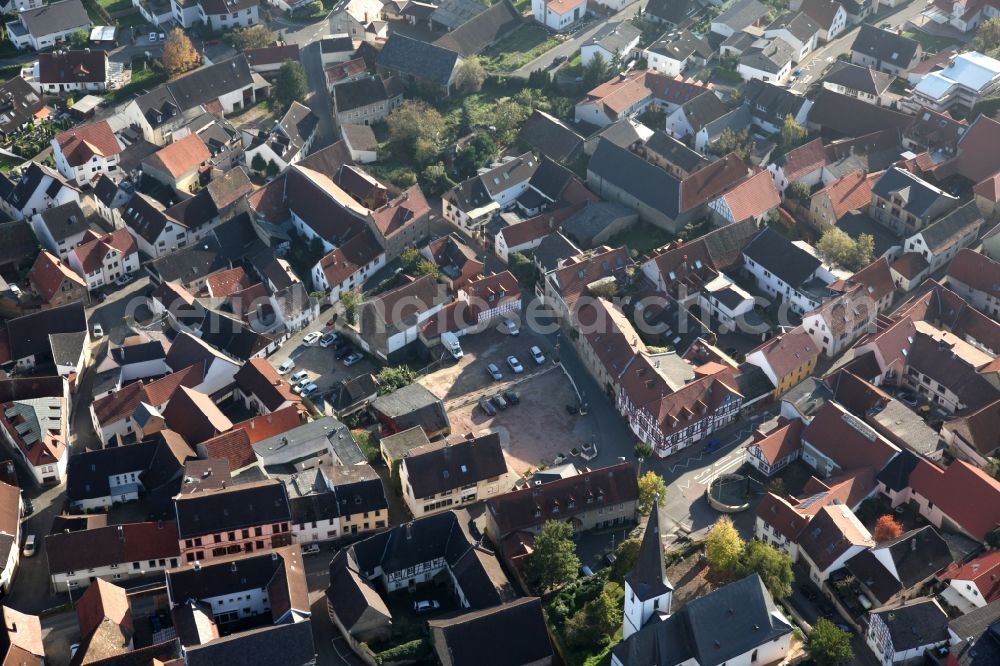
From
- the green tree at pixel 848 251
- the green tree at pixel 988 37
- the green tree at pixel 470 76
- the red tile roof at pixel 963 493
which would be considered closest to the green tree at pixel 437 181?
the green tree at pixel 470 76

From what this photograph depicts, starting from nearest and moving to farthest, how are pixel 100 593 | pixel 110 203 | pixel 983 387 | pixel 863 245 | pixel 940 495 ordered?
pixel 100 593
pixel 940 495
pixel 983 387
pixel 863 245
pixel 110 203

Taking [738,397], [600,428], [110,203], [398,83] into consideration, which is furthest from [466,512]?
[398,83]

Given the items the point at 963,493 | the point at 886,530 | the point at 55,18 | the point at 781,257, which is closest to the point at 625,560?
the point at 886,530

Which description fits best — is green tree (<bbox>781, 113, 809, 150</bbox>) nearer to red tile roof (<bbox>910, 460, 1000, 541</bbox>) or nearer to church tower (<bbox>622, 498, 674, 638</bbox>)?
red tile roof (<bbox>910, 460, 1000, 541</bbox>)

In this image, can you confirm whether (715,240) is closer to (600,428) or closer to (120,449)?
(600,428)

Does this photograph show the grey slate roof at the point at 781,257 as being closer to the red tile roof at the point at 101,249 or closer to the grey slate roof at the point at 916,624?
the grey slate roof at the point at 916,624
